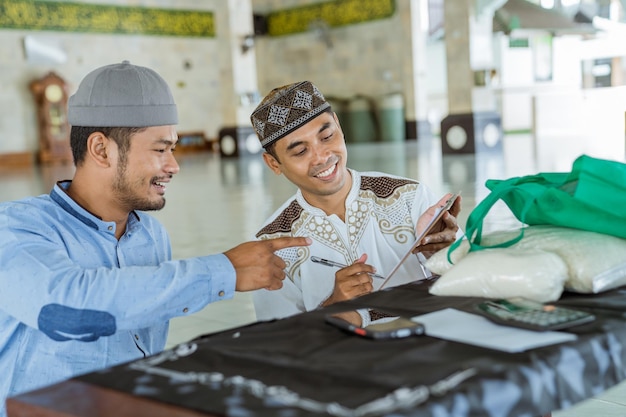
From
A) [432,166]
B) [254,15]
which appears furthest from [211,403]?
[254,15]

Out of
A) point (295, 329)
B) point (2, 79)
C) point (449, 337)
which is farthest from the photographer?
point (2, 79)

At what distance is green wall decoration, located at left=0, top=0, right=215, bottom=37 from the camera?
19.3 metres

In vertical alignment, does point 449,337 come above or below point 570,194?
below

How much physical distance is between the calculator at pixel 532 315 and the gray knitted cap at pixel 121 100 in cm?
84

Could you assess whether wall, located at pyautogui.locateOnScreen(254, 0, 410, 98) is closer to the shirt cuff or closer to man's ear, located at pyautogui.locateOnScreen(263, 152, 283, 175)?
man's ear, located at pyautogui.locateOnScreen(263, 152, 283, 175)

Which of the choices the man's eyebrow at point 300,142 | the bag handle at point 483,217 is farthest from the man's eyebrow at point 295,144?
the bag handle at point 483,217

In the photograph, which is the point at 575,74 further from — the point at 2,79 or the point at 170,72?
the point at 2,79

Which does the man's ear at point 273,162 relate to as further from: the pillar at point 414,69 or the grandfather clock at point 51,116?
the pillar at point 414,69

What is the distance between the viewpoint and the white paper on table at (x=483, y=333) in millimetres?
956

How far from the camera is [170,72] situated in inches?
878

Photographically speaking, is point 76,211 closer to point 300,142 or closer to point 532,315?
point 300,142

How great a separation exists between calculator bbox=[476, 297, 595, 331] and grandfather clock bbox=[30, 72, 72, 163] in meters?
18.9

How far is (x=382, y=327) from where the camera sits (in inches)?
41.3

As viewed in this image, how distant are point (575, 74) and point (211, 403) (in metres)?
26.2
